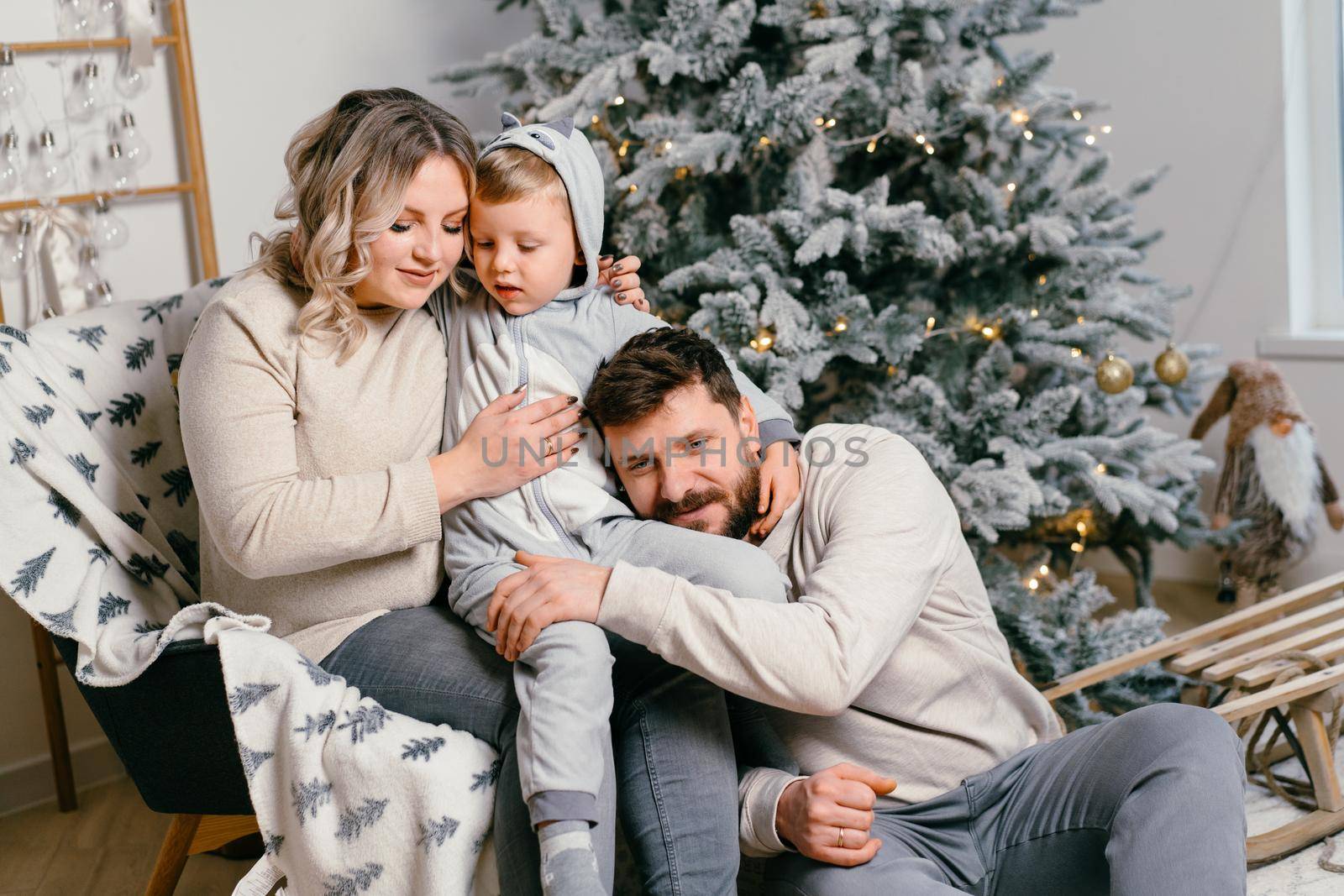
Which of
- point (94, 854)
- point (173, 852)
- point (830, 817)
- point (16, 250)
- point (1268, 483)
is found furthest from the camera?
point (1268, 483)

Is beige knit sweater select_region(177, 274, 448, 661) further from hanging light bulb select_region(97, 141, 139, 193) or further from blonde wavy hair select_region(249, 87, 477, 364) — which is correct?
hanging light bulb select_region(97, 141, 139, 193)

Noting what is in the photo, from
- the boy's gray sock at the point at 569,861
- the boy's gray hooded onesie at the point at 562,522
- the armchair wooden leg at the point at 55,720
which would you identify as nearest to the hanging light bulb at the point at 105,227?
the armchair wooden leg at the point at 55,720

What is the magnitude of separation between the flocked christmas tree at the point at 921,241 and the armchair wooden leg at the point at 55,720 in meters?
1.40

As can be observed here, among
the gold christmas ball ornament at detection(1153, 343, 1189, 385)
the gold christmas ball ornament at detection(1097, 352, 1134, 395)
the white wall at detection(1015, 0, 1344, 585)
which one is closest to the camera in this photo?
the gold christmas ball ornament at detection(1097, 352, 1134, 395)

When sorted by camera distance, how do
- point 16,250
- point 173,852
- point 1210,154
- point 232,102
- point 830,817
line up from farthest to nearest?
point 1210,154
point 232,102
point 16,250
point 173,852
point 830,817

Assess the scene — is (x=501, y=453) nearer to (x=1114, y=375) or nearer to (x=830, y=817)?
(x=830, y=817)

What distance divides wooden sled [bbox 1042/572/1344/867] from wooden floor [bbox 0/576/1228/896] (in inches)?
60.7

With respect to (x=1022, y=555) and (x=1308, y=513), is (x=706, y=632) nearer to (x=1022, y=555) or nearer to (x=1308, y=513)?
(x=1022, y=555)

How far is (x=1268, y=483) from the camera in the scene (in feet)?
9.07

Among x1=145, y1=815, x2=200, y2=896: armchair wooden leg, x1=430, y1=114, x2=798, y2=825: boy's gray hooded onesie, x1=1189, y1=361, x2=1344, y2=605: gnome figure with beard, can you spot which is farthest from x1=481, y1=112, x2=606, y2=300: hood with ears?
x1=1189, y1=361, x2=1344, y2=605: gnome figure with beard

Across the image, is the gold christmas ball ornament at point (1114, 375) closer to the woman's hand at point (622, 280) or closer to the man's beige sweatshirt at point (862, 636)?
the man's beige sweatshirt at point (862, 636)

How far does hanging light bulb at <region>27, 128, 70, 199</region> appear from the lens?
2227 millimetres

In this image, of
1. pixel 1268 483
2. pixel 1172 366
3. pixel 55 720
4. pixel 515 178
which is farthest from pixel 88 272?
pixel 1268 483

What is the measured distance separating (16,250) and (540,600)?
1.58 meters
